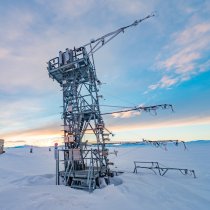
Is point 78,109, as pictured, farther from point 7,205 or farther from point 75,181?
point 7,205

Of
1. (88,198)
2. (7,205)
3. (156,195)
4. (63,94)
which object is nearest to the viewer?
(7,205)

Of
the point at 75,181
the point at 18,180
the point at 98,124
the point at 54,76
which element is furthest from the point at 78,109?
the point at 18,180

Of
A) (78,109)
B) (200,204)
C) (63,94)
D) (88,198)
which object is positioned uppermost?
(63,94)

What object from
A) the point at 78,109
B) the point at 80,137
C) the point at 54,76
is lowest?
the point at 80,137

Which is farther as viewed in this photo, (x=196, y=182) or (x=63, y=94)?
(x=63, y=94)

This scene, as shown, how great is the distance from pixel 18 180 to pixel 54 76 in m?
11.0

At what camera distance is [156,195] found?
1318cm

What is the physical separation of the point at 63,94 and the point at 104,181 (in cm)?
982

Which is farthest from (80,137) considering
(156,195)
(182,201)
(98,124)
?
(182,201)

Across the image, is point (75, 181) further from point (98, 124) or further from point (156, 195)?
point (156, 195)

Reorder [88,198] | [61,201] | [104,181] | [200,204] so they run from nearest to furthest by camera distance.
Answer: [61,201], [88,198], [200,204], [104,181]

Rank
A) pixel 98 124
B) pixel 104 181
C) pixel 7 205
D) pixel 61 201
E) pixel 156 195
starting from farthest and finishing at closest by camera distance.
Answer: pixel 98 124
pixel 104 181
pixel 156 195
pixel 61 201
pixel 7 205

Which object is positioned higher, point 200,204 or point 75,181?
point 75,181

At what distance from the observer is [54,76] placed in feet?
72.9
